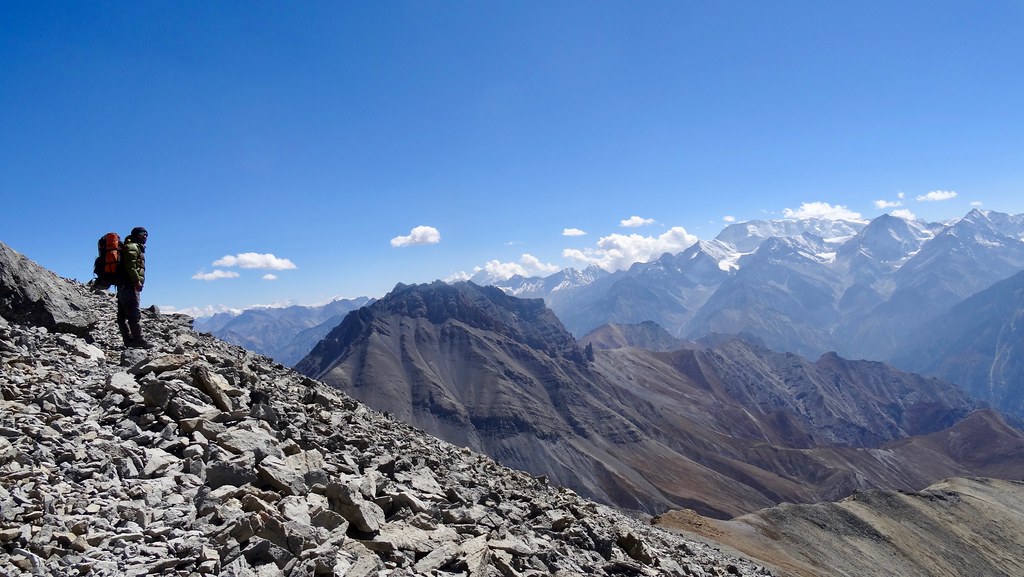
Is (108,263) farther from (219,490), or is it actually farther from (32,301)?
(219,490)

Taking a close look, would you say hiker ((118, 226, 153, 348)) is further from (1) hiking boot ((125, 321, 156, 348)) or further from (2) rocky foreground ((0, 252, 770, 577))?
(2) rocky foreground ((0, 252, 770, 577))

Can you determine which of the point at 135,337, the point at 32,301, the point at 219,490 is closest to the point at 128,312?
the point at 135,337

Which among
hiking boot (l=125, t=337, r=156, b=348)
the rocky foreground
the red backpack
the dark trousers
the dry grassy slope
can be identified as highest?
the red backpack

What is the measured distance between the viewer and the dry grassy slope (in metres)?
59.4

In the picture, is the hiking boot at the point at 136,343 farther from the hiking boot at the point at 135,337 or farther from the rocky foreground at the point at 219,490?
the rocky foreground at the point at 219,490

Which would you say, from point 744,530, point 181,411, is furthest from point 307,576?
point 744,530

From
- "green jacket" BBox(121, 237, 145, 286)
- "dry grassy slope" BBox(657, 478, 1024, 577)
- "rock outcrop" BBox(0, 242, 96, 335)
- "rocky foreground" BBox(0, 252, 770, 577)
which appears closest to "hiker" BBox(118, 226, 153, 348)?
"green jacket" BBox(121, 237, 145, 286)

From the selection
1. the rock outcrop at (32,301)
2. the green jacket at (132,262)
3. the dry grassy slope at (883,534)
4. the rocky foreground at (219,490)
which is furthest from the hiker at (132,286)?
the dry grassy slope at (883,534)

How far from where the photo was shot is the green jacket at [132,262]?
17.8m

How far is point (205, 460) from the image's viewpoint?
12414 mm

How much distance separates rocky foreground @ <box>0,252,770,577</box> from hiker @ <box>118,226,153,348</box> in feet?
2.56

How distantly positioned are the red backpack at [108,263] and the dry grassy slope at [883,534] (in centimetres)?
5148

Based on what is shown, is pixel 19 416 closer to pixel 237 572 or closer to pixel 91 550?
pixel 91 550

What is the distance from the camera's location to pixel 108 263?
57.6ft
